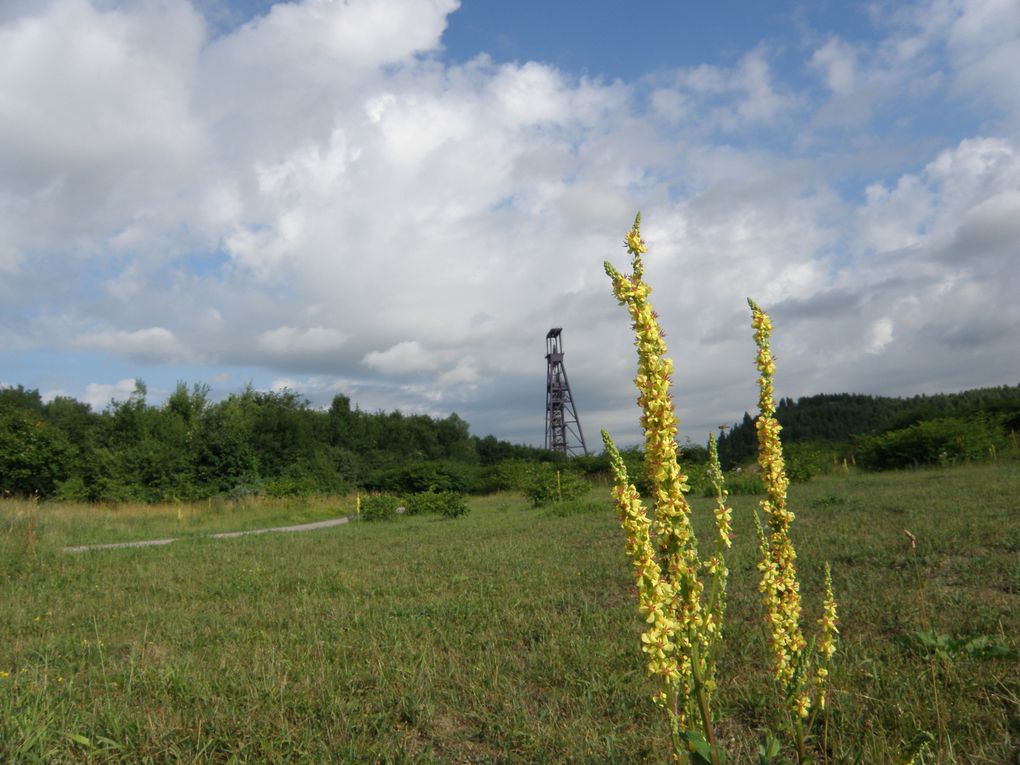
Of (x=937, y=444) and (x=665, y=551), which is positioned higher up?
(x=665, y=551)

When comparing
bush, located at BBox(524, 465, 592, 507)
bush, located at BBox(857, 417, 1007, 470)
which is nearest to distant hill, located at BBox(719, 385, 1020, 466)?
bush, located at BBox(857, 417, 1007, 470)

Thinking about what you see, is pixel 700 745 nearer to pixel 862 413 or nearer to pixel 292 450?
pixel 292 450

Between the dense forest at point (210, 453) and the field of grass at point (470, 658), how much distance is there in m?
18.5

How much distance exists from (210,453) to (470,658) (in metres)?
29.3

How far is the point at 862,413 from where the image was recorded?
136 ft

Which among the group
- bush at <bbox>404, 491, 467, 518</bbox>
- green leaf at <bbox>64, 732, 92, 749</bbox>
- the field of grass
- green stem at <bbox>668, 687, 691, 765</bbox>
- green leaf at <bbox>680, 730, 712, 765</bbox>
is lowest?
bush at <bbox>404, 491, 467, 518</bbox>

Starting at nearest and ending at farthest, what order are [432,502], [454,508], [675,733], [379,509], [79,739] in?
1. [675,733]
2. [79,739]
3. [454,508]
4. [379,509]
5. [432,502]

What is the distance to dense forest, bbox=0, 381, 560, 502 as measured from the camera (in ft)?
93.5

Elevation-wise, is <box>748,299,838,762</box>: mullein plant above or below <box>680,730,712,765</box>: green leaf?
above

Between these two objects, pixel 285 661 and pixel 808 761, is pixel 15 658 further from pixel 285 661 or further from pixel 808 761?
pixel 808 761

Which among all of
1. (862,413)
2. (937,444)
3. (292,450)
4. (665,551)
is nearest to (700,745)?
(665,551)

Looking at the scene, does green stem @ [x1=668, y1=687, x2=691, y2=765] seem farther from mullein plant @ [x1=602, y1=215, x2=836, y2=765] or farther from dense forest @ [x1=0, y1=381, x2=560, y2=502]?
dense forest @ [x1=0, y1=381, x2=560, y2=502]

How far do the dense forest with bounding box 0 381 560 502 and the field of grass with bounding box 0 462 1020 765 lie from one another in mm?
18546

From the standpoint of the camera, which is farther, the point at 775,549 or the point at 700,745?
the point at 775,549
